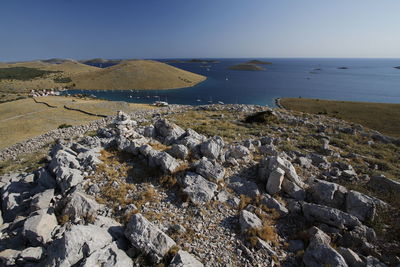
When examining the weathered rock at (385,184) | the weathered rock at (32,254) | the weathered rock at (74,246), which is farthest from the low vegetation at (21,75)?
the weathered rock at (385,184)

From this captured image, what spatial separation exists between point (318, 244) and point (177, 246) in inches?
221

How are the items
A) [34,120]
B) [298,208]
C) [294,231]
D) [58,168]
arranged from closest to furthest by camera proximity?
[294,231] → [298,208] → [58,168] → [34,120]

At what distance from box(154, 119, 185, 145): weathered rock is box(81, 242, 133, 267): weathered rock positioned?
998 centimetres

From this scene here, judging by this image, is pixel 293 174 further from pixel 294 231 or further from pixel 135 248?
pixel 135 248

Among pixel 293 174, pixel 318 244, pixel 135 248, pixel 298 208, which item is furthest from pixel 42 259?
pixel 293 174

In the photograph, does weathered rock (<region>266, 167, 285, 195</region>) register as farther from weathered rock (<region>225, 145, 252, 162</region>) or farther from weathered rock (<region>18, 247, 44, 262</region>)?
weathered rock (<region>18, 247, 44, 262</region>)

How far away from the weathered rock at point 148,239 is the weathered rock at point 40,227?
10.3 ft

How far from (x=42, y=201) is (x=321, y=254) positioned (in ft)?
41.4

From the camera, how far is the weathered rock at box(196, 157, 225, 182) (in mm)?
11230

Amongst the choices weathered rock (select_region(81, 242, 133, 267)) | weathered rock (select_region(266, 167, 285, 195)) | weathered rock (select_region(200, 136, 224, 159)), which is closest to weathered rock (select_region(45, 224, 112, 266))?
weathered rock (select_region(81, 242, 133, 267))

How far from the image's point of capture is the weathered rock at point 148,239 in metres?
7.07

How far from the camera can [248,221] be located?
28.7ft

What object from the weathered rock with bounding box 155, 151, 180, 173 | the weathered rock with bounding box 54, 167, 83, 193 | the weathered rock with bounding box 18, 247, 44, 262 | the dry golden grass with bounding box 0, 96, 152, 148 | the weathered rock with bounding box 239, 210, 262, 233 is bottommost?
the dry golden grass with bounding box 0, 96, 152, 148

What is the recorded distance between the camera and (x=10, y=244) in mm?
7480
